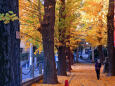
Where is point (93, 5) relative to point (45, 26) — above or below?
above

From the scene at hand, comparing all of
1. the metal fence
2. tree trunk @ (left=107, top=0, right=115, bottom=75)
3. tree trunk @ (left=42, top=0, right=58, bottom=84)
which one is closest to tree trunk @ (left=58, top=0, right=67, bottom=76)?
the metal fence

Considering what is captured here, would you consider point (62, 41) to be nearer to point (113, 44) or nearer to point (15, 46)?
point (113, 44)

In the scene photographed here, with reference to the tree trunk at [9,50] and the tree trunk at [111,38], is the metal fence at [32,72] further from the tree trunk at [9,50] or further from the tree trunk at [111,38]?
the tree trunk at [9,50]

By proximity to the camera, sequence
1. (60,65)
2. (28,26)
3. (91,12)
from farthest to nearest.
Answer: (91,12)
(60,65)
(28,26)

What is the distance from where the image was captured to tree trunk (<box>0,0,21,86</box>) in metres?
5.75

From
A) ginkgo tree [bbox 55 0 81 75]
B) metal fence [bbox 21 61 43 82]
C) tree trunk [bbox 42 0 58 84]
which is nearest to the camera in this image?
tree trunk [bbox 42 0 58 84]

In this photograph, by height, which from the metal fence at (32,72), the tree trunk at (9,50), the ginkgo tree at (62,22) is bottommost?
the metal fence at (32,72)

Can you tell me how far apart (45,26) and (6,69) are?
26.6 ft

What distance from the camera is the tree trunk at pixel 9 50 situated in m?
5.75

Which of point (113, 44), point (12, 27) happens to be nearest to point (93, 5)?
point (113, 44)

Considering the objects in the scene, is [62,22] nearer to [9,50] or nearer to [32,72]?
[32,72]

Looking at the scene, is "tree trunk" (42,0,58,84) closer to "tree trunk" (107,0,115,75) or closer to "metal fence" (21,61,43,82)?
"metal fence" (21,61,43,82)

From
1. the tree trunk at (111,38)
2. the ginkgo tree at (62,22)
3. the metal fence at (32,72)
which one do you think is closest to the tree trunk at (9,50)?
the metal fence at (32,72)

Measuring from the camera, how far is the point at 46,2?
46.2ft
